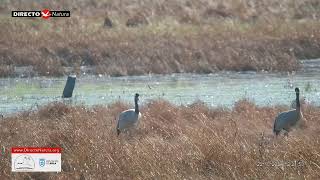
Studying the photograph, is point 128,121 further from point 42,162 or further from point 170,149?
point 42,162

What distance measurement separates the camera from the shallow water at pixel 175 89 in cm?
2058

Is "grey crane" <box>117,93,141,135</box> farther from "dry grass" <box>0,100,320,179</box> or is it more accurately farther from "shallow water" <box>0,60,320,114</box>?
"shallow water" <box>0,60,320,114</box>

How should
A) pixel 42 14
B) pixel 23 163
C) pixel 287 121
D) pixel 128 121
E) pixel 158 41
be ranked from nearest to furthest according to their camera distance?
pixel 23 163, pixel 287 121, pixel 128 121, pixel 158 41, pixel 42 14

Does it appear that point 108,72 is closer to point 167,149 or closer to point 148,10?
point 148,10

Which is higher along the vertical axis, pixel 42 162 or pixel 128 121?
pixel 128 121

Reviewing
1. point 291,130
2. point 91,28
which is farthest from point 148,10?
point 291,130

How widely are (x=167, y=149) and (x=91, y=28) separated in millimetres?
20629

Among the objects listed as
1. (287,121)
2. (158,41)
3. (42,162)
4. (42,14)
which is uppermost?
(42,14)

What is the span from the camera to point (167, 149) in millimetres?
11508

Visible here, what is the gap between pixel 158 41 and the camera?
94.6ft

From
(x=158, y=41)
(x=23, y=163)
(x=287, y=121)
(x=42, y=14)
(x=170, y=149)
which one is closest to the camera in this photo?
(x=23, y=163)

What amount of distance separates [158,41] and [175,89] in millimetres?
5892

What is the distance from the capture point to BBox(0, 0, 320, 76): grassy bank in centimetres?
2688

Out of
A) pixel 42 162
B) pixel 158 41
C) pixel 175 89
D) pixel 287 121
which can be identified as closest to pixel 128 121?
pixel 287 121
